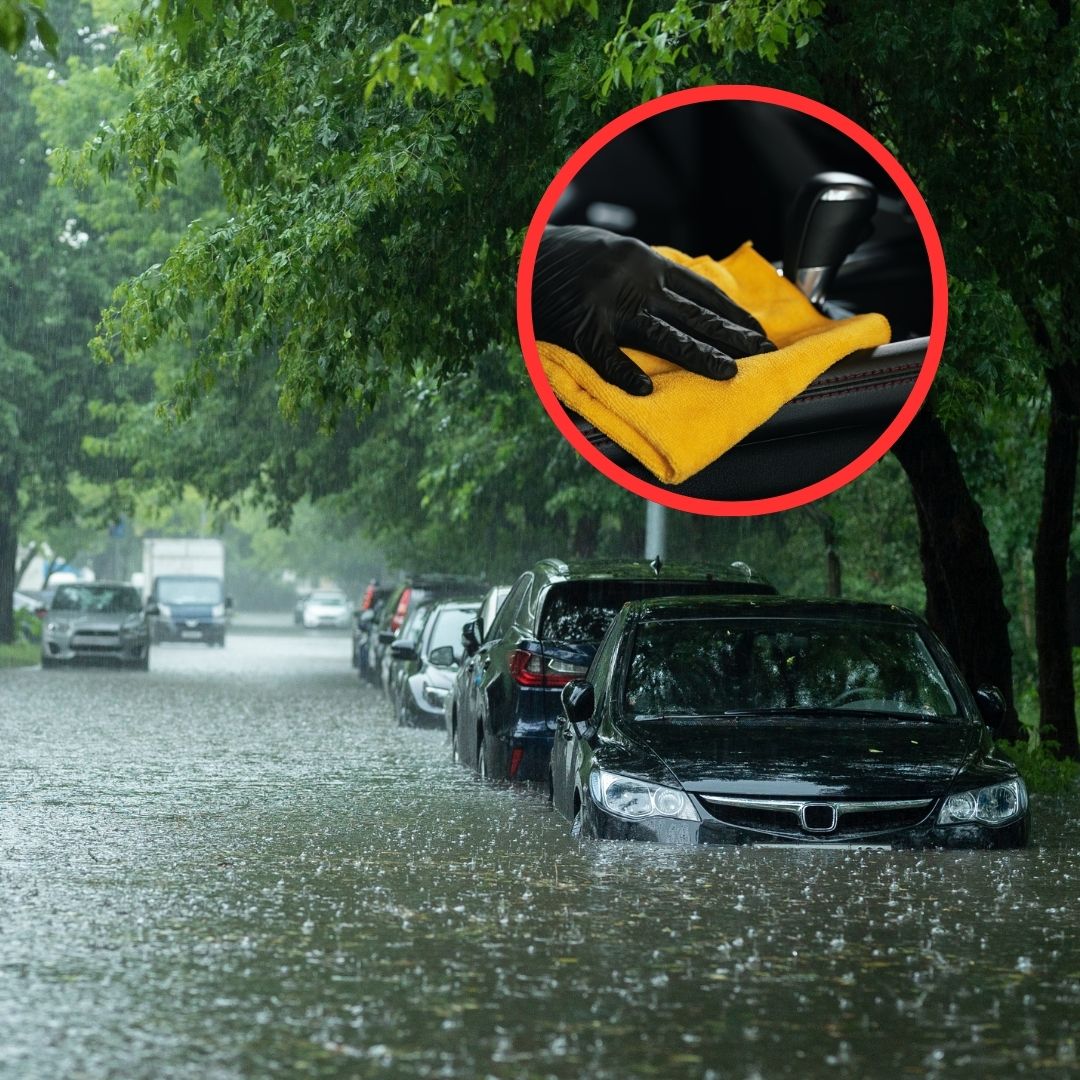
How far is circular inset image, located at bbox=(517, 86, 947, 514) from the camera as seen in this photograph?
14.6m

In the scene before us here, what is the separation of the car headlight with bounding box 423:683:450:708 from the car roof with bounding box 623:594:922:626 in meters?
12.6

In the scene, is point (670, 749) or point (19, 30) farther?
point (670, 749)

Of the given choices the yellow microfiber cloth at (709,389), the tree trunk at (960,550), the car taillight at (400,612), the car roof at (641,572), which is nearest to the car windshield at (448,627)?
the car taillight at (400,612)

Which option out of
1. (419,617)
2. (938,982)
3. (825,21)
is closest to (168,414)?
(825,21)

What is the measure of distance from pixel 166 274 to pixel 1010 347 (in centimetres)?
617

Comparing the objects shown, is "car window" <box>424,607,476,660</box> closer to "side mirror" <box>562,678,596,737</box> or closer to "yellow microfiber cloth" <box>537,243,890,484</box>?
"yellow microfiber cloth" <box>537,243,890,484</box>

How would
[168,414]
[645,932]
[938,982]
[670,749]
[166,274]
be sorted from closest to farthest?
[938,982] < [645,932] < [670,749] < [166,274] < [168,414]

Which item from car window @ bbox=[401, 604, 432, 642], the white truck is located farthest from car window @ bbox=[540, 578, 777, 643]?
the white truck

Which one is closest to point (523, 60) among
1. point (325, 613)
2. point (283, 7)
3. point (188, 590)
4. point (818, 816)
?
point (283, 7)

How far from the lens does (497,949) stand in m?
8.54

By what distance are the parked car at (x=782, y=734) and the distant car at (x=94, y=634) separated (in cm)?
3026

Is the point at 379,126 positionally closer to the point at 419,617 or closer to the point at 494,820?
the point at 494,820

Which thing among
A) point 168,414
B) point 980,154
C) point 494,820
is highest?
point 980,154

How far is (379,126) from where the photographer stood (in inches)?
620
